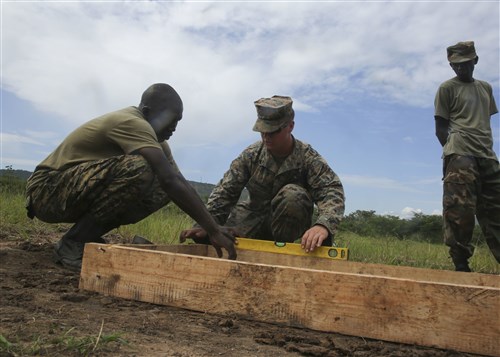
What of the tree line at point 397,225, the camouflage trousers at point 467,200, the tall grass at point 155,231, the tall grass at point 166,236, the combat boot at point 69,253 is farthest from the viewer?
the tree line at point 397,225

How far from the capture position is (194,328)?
2039mm

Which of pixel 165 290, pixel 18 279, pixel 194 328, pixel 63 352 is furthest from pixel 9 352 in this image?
pixel 18 279

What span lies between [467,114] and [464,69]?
0.39m

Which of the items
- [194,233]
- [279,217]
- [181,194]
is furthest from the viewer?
[279,217]

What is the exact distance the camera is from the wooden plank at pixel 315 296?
1.91 metres

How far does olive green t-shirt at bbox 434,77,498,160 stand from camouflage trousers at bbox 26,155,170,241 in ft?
8.38

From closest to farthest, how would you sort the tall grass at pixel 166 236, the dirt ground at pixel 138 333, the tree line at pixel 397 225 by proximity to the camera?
the dirt ground at pixel 138 333 < the tall grass at pixel 166 236 < the tree line at pixel 397 225

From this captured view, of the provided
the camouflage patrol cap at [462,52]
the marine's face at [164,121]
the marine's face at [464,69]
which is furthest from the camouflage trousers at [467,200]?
the marine's face at [164,121]

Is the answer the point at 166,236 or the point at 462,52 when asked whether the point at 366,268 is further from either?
the point at 166,236

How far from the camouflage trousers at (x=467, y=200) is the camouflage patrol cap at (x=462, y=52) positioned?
844 mm

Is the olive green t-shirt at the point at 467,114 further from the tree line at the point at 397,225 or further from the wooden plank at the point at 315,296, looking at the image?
the tree line at the point at 397,225

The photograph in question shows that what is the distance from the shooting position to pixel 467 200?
158 inches

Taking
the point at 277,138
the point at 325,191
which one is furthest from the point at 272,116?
the point at 325,191

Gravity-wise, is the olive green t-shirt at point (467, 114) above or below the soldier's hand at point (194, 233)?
above
